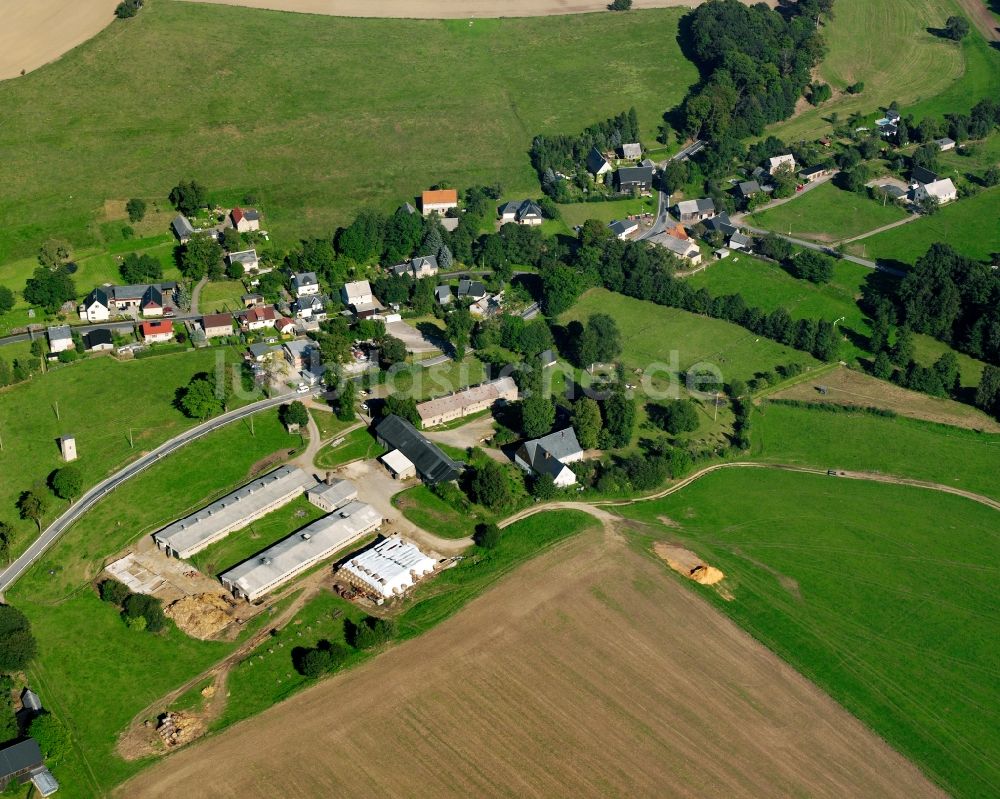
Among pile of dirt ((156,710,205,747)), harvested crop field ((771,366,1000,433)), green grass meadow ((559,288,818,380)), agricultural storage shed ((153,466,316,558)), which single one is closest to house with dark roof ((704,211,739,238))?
green grass meadow ((559,288,818,380))

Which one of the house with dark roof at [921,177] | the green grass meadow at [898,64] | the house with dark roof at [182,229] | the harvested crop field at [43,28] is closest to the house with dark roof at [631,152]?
the green grass meadow at [898,64]

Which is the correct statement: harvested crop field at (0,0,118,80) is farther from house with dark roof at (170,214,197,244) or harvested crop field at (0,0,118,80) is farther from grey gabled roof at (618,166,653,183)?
grey gabled roof at (618,166,653,183)

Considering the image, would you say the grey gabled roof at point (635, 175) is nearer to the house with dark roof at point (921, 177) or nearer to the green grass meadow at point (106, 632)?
the house with dark roof at point (921, 177)

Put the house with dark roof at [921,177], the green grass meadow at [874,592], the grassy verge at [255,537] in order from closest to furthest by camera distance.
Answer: the green grass meadow at [874,592] < the grassy verge at [255,537] < the house with dark roof at [921,177]

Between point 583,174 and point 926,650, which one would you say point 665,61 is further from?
point 926,650

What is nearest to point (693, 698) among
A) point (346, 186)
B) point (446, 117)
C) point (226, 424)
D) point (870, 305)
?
point (226, 424)

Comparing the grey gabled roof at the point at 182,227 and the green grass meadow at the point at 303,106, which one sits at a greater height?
the green grass meadow at the point at 303,106

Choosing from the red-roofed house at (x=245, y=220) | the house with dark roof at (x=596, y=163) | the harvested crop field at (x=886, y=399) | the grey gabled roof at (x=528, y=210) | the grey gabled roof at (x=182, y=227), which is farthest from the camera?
the house with dark roof at (x=596, y=163)

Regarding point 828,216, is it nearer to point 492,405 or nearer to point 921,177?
point 921,177
